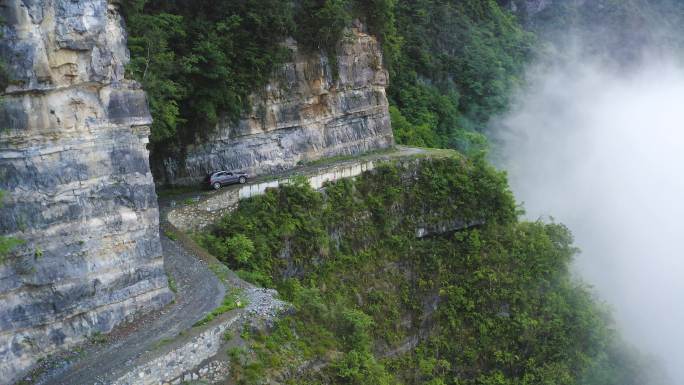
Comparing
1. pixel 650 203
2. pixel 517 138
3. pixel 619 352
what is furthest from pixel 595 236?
pixel 619 352

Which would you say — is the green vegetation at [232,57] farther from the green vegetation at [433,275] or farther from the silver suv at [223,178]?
the green vegetation at [433,275]

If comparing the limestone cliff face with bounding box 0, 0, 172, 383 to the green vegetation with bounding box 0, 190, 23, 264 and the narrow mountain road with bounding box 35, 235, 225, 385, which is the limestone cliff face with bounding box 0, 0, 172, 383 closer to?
the green vegetation with bounding box 0, 190, 23, 264

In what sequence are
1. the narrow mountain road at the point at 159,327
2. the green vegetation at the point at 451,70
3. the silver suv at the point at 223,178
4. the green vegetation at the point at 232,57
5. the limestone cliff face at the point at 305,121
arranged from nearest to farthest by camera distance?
the narrow mountain road at the point at 159,327 → the green vegetation at the point at 232,57 → the silver suv at the point at 223,178 → the limestone cliff face at the point at 305,121 → the green vegetation at the point at 451,70

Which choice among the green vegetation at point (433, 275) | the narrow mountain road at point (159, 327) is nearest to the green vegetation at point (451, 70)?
the green vegetation at point (433, 275)

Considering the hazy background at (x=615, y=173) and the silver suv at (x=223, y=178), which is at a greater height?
the silver suv at (x=223, y=178)

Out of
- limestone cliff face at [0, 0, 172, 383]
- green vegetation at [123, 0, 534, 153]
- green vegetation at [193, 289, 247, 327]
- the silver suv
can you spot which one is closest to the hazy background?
green vegetation at [123, 0, 534, 153]

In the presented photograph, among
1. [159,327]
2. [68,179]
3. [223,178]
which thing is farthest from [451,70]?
[68,179]

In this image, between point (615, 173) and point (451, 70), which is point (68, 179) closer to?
point (451, 70)
